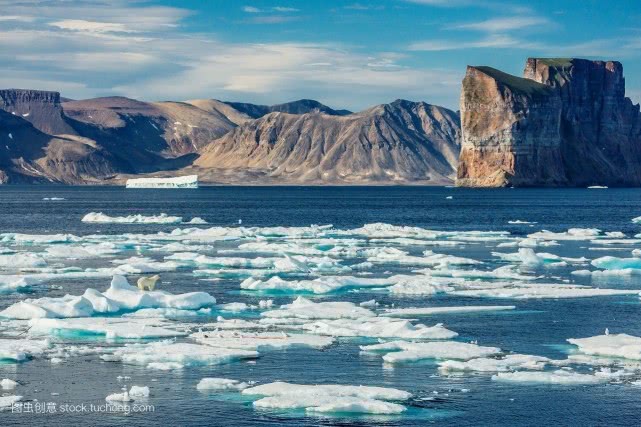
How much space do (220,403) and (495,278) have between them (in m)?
24.5

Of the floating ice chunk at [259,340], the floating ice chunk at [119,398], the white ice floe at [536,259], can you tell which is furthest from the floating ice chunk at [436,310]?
the white ice floe at [536,259]

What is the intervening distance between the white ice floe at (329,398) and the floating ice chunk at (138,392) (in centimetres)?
214

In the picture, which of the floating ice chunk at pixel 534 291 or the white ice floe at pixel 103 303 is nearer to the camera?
the white ice floe at pixel 103 303

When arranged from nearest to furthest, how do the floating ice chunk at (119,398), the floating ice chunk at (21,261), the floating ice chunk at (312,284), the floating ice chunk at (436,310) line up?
the floating ice chunk at (119,398) → the floating ice chunk at (436,310) → the floating ice chunk at (312,284) → the floating ice chunk at (21,261)

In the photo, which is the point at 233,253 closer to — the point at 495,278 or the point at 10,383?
the point at 495,278

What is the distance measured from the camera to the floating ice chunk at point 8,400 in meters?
21.6

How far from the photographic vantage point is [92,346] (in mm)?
28234

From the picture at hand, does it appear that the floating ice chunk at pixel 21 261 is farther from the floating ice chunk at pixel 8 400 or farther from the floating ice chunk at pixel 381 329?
the floating ice chunk at pixel 8 400

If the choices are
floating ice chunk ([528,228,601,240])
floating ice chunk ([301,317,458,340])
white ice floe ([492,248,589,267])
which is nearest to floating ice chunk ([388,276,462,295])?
floating ice chunk ([301,317,458,340])

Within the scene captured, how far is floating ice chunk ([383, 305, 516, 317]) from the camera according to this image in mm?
34000

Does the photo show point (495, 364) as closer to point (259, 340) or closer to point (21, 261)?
point (259, 340)

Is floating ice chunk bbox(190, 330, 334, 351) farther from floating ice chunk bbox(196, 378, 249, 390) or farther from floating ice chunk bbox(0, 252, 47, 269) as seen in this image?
floating ice chunk bbox(0, 252, 47, 269)

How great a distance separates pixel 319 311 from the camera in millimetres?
33656

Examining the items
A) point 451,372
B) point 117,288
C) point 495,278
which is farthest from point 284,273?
point 451,372
